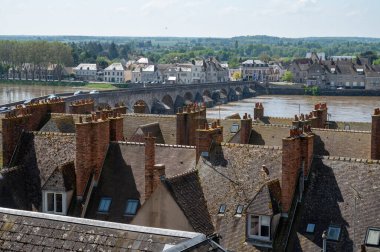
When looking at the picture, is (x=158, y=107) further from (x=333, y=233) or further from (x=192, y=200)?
(x=333, y=233)

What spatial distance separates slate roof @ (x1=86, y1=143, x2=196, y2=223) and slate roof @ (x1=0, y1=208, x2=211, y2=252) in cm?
1066

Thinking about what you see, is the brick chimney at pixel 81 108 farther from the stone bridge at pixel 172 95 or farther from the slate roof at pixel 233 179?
the stone bridge at pixel 172 95

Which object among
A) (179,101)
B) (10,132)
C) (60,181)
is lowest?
(179,101)

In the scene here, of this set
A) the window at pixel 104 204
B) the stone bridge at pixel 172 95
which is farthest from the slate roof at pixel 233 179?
the stone bridge at pixel 172 95

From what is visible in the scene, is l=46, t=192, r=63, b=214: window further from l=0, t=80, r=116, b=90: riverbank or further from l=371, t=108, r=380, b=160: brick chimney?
l=0, t=80, r=116, b=90: riverbank

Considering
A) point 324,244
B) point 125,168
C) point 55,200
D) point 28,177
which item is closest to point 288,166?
point 324,244

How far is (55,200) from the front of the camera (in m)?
23.8

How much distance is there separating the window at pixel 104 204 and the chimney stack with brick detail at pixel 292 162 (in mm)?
5849

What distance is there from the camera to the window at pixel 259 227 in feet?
67.8

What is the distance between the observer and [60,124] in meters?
33.6

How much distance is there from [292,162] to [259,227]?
2187mm

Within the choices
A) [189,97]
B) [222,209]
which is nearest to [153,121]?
[222,209]

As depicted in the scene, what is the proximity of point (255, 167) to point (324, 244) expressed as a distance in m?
4.95

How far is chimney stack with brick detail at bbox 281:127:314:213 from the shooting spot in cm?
2116
